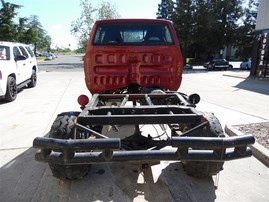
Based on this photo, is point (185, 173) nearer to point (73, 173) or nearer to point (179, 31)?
point (73, 173)

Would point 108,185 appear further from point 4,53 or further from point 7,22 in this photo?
point 7,22

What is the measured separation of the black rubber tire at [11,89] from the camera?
26.4ft

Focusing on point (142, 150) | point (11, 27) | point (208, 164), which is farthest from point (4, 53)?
point (11, 27)

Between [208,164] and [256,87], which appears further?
[256,87]

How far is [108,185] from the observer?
3.20 meters

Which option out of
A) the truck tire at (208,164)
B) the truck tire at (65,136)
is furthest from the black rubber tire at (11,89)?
the truck tire at (208,164)

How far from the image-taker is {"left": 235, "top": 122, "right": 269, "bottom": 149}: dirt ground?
449cm

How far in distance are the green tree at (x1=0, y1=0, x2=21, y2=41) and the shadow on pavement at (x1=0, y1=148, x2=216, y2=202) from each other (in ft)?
149

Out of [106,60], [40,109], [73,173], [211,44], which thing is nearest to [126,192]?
[73,173]

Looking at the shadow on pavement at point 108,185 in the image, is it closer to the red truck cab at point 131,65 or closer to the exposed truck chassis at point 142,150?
the exposed truck chassis at point 142,150

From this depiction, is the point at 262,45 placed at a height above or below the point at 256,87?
above

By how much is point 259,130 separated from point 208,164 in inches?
107

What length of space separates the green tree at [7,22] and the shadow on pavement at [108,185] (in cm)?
4551

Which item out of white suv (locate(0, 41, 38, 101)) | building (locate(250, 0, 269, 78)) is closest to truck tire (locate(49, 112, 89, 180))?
white suv (locate(0, 41, 38, 101))
